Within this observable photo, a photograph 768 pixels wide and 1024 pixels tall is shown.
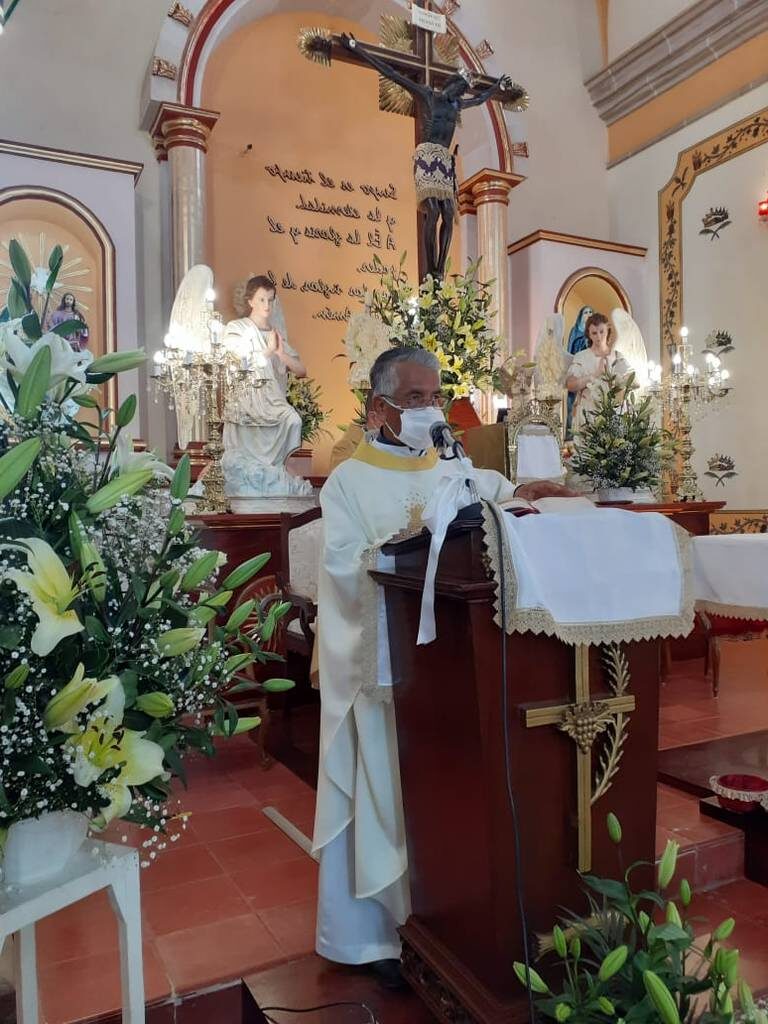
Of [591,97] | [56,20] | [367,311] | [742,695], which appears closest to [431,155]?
[367,311]

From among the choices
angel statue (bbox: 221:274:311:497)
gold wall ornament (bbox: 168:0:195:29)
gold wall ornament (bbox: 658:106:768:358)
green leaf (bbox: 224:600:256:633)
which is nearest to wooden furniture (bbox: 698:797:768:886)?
green leaf (bbox: 224:600:256:633)

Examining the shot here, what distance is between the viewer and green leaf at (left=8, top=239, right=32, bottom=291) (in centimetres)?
114

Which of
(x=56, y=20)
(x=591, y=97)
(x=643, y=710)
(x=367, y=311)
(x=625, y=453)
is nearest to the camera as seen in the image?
(x=643, y=710)

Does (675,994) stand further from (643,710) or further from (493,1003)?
(643,710)

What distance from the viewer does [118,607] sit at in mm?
1167

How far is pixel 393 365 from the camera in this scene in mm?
2279

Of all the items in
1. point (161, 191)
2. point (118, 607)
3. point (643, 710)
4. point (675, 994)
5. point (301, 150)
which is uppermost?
point (301, 150)

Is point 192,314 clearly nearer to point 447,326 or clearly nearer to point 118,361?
point 447,326

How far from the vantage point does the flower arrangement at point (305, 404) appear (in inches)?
257

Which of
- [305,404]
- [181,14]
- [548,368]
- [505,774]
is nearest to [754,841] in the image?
[505,774]

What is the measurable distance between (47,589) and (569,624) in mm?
1049

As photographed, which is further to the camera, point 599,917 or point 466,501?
point 466,501

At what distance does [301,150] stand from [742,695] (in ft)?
19.1

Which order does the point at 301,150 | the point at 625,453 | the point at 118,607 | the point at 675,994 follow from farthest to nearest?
the point at 301,150 < the point at 625,453 < the point at 675,994 < the point at 118,607
